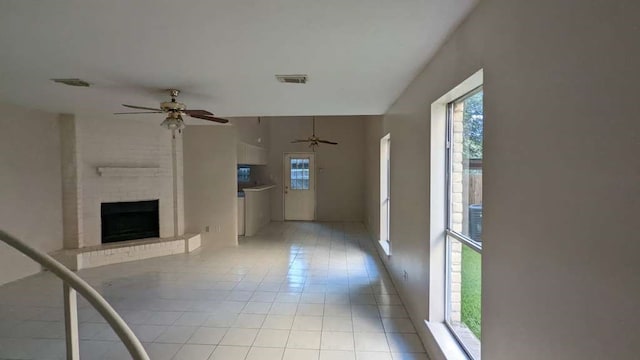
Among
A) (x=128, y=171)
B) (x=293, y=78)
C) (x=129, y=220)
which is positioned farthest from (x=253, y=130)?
(x=293, y=78)

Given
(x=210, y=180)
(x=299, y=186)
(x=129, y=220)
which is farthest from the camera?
(x=299, y=186)

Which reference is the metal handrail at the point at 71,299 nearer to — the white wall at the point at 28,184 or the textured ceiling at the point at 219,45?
the textured ceiling at the point at 219,45

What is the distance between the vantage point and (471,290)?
2.28m

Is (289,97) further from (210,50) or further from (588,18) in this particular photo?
(588,18)

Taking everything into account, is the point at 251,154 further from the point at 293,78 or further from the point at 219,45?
the point at 219,45

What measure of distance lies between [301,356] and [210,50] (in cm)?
247

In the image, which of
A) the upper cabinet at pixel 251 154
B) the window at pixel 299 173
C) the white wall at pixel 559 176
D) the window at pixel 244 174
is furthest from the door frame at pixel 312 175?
the white wall at pixel 559 176

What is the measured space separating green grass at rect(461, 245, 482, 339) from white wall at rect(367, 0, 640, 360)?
0.52 m

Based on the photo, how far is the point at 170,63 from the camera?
2629 millimetres

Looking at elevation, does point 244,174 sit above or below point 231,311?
above

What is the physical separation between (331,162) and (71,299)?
339 inches

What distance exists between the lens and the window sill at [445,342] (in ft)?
7.26

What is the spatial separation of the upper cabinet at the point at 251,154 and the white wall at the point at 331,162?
1.92 ft

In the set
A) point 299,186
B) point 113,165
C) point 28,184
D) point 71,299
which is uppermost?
point 113,165
